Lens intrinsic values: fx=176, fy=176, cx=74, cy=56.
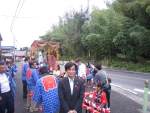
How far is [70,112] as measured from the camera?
3039mm

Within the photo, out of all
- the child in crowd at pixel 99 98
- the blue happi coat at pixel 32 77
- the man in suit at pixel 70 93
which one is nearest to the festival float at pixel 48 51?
the blue happi coat at pixel 32 77

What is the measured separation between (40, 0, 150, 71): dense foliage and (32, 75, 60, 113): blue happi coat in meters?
17.1

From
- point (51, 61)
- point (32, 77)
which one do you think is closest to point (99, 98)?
point (32, 77)

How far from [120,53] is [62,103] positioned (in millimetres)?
23865

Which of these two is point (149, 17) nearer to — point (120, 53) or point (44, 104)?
point (120, 53)

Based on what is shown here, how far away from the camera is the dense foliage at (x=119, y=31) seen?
20.2m

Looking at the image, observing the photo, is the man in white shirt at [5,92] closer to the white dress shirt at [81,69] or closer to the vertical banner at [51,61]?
the white dress shirt at [81,69]

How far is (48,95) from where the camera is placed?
11.2 ft

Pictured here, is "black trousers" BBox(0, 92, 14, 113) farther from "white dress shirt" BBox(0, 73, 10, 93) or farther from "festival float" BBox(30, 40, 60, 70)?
"festival float" BBox(30, 40, 60, 70)

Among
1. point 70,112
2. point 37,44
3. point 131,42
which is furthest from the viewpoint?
point 131,42

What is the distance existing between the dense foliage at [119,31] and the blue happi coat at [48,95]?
17089mm

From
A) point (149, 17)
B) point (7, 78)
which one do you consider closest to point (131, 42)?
point (149, 17)

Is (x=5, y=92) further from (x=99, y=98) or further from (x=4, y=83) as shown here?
(x=99, y=98)

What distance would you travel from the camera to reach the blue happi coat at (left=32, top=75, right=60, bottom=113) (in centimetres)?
339
